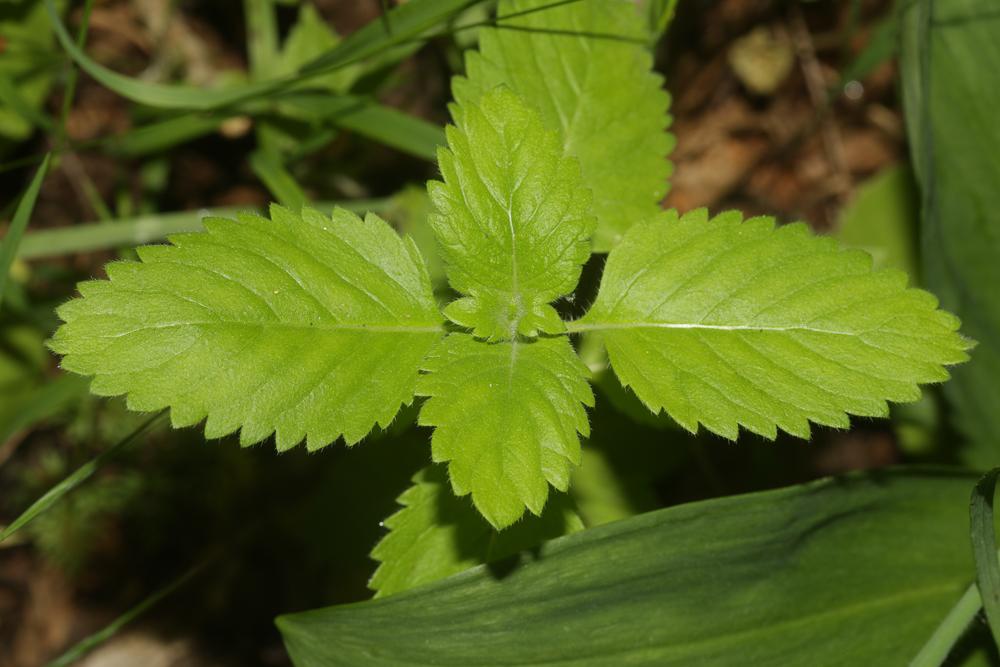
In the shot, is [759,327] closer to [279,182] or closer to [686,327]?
[686,327]

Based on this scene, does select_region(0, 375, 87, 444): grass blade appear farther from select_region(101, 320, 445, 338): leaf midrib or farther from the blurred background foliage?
select_region(101, 320, 445, 338): leaf midrib

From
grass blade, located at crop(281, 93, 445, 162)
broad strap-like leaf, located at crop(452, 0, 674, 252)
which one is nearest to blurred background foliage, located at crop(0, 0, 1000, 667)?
grass blade, located at crop(281, 93, 445, 162)

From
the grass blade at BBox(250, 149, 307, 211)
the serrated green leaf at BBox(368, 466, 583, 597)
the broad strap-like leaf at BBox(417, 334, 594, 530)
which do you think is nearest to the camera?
the broad strap-like leaf at BBox(417, 334, 594, 530)

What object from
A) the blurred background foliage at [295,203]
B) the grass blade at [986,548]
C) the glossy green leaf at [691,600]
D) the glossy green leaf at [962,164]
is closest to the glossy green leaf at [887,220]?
the blurred background foliage at [295,203]

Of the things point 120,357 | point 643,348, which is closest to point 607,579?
point 643,348

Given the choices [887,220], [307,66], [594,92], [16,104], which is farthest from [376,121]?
[887,220]

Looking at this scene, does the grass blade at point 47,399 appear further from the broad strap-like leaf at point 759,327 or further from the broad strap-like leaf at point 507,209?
the broad strap-like leaf at point 759,327
